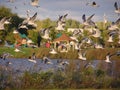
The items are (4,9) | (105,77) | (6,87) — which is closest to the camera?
(6,87)

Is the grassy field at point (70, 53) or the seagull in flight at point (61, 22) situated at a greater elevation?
the seagull in flight at point (61, 22)

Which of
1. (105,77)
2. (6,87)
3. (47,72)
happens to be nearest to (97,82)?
(105,77)

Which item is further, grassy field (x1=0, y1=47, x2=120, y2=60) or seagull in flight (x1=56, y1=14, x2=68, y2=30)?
grassy field (x1=0, y1=47, x2=120, y2=60)

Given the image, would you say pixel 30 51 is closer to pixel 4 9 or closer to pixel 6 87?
pixel 4 9

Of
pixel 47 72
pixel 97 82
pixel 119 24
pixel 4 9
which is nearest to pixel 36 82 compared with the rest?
pixel 47 72

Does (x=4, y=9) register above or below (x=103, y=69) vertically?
above

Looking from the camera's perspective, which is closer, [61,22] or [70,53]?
[61,22]

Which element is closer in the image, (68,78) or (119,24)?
(68,78)

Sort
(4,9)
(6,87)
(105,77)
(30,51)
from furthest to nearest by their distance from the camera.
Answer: (4,9)
(30,51)
(105,77)
(6,87)

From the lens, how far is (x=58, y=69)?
1474 cm

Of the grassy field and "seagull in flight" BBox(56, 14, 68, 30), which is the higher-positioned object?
"seagull in flight" BBox(56, 14, 68, 30)

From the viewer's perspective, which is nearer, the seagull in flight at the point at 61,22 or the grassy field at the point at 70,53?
the seagull in flight at the point at 61,22

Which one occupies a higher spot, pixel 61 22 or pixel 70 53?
pixel 61 22

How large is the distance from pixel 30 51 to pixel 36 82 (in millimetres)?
A: 9373
